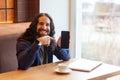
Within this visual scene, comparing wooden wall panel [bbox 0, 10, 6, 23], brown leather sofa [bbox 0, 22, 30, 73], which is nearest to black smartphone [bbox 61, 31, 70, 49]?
brown leather sofa [bbox 0, 22, 30, 73]

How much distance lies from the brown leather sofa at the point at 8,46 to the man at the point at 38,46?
24 cm

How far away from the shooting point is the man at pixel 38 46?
6.59ft

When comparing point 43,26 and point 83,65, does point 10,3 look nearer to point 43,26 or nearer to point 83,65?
point 43,26

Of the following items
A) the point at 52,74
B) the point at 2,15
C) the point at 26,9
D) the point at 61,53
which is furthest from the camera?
the point at 26,9

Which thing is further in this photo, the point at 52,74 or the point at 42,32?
the point at 42,32

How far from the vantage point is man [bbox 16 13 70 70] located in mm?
2008

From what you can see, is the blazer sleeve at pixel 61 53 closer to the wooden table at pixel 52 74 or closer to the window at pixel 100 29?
the wooden table at pixel 52 74

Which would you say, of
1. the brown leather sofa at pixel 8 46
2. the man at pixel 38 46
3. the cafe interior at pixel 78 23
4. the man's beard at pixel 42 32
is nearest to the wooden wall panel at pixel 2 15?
the cafe interior at pixel 78 23

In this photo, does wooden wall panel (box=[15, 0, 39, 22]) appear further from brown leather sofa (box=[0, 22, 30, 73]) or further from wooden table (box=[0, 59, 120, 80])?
wooden table (box=[0, 59, 120, 80])

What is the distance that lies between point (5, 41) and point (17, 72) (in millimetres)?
604

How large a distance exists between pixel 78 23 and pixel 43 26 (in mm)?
→ 1313

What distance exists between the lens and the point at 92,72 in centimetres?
194

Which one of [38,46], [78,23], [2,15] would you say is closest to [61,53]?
[38,46]

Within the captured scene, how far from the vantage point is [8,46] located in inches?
96.6
